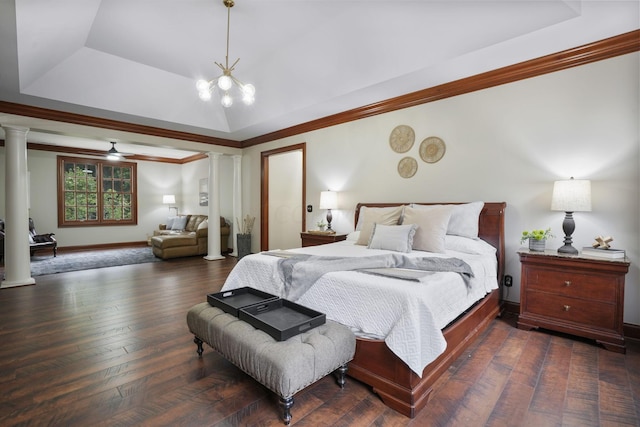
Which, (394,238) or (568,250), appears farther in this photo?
(394,238)

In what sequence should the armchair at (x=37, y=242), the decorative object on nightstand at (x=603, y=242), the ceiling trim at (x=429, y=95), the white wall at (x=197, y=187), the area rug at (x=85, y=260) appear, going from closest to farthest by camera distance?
the decorative object on nightstand at (x=603, y=242)
the ceiling trim at (x=429, y=95)
the area rug at (x=85, y=260)
the armchair at (x=37, y=242)
the white wall at (x=197, y=187)

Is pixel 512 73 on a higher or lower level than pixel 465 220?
higher

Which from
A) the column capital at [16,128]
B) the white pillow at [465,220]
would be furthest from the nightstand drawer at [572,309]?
the column capital at [16,128]

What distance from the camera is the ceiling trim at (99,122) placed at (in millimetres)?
4199

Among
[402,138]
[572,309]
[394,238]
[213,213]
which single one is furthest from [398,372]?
[213,213]

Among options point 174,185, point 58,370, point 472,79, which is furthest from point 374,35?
point 174,185

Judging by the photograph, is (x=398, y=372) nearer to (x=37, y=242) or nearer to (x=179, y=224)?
(x=179, y=224)

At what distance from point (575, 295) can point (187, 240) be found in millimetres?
6448

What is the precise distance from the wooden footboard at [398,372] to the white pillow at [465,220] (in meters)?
1.19

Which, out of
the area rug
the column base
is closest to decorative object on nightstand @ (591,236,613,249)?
the column base

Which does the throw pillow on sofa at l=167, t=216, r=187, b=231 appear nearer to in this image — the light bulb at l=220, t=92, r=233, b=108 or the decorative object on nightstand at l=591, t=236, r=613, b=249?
the light bulb at l=220, t=92, r=233, b=108

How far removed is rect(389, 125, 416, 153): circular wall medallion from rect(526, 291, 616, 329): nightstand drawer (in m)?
2.09

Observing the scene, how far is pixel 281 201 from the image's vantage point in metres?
6.42

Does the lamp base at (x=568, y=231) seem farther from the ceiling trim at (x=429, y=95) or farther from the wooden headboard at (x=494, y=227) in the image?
the ceiling trim at (x=429, y=95)
